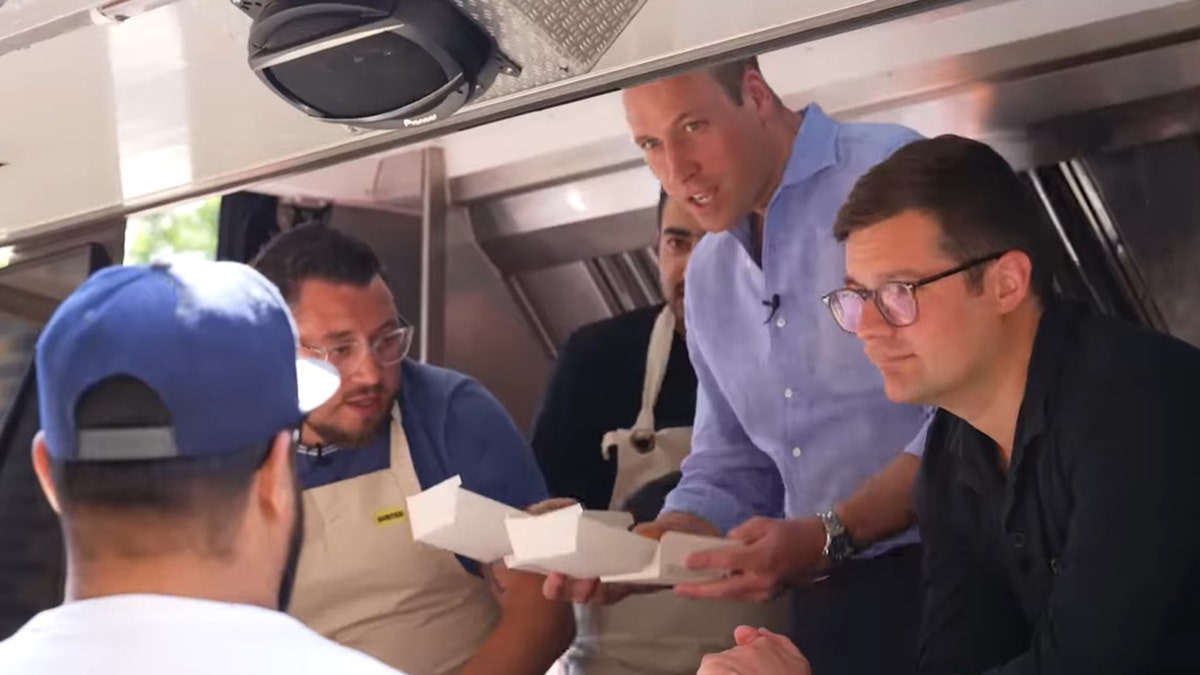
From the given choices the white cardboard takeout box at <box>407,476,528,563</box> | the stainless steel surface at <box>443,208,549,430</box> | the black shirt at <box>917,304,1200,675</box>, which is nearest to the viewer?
the black shirt at <box>917,304,1200,675</box>

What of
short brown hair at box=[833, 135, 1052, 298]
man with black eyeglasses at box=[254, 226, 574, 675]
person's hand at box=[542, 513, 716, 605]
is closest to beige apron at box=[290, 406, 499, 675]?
man with black eyeglasses at box=[254, 226, 574, 675]

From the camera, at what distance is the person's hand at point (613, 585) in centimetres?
180

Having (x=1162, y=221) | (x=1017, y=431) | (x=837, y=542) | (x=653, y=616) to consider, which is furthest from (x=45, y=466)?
(x=1162, y=221)

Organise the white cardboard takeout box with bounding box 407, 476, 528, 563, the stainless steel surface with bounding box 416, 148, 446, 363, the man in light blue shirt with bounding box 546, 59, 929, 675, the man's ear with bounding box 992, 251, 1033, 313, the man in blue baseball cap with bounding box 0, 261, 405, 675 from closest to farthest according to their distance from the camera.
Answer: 1. the man in blue baseball cap with bounding box 0, 261, 405, 675
2. the man's ear with bounding box 992, 251, 1033, 313
3. the man in light blue shirt with bounding box 546, 59, 929, 675
4. the white cardboard takeout box with bounding box 407, 476, 528, 563
5. the stainless steel surface with bounding box 416, 148, 446, 363

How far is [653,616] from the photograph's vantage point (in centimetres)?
180

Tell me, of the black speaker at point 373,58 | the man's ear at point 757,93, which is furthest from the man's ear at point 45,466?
the man's ear at point 757,93

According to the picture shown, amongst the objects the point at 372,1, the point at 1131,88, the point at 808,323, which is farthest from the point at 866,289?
the point at 372,1

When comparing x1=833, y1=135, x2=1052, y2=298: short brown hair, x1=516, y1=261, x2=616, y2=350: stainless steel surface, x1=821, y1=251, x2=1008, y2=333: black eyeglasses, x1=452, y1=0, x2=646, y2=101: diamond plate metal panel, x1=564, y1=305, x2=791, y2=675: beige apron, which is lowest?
x1=564, y1=305, x2=791, y2=675: beige apron

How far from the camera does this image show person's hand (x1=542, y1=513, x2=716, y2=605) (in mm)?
1805

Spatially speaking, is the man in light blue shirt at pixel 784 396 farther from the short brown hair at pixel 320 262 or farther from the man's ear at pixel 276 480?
the man's ear at pixel 276 480

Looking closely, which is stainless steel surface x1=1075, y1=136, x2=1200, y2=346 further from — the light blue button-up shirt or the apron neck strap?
the apron neck strap

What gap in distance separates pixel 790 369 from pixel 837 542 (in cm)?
22

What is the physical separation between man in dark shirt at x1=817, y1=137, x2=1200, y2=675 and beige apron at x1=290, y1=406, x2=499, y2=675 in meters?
0.67

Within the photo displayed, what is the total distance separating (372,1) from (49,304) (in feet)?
3.61
